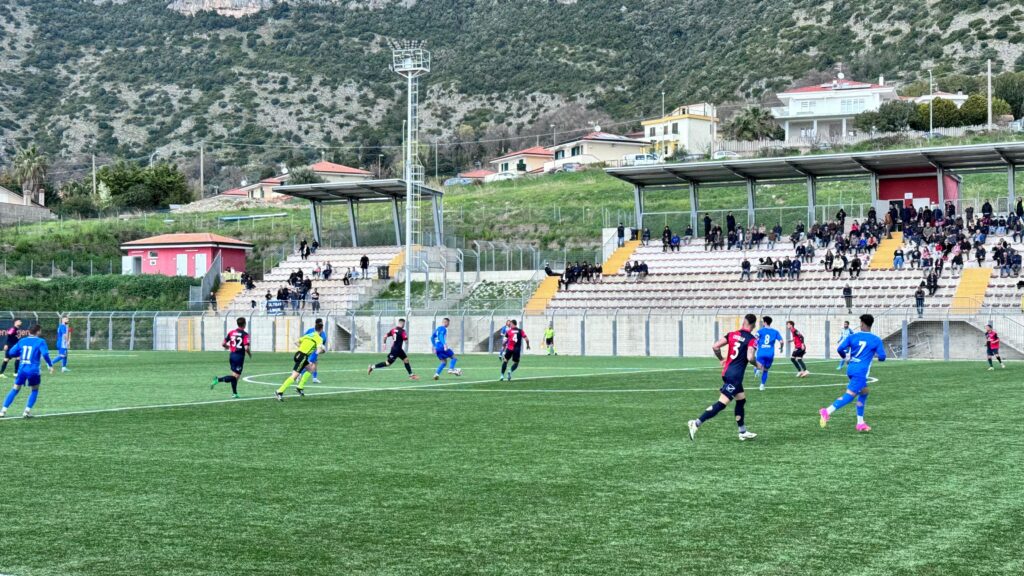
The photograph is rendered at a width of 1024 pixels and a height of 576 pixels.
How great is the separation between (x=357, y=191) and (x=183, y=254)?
40.3ft

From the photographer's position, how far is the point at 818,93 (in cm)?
10694

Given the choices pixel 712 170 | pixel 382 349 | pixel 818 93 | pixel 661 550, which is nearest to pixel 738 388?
pixel 661 550

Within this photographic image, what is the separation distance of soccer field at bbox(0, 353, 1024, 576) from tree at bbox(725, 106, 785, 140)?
82.9 metres

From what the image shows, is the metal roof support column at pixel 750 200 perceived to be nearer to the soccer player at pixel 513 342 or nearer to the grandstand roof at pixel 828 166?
the grandstand roof at pixel 828 166

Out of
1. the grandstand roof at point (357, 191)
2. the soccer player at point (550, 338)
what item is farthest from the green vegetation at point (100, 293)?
the soccer player at point (550, 338)

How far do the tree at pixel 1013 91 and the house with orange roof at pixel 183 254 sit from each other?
222 feet

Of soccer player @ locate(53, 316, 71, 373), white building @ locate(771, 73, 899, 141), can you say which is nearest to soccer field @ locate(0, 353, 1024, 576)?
soccer player @ locate(53, 316, 71, 373)

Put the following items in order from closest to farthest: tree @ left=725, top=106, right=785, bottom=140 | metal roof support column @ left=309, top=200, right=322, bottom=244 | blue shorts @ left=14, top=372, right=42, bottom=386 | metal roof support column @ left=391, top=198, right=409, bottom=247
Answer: blue shorts @ left=14, top=372, right=42, bottom=386
metal roof support column @ left=391, top=198, right=409, bottom=247
metal roof support column @ left=309, top=200, right=322, bottom=244
tree @ left=725, top=106, right=785, bottom=140

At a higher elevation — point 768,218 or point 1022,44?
point 1022,44

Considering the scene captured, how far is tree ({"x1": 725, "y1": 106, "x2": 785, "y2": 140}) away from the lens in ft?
340

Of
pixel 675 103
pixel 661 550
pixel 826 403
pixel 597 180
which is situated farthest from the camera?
pixel 675 103

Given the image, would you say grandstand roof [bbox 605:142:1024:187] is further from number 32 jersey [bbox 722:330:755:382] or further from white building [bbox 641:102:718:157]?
white building [bbox 641:102:718:157]

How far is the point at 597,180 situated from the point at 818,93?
24.2 meters

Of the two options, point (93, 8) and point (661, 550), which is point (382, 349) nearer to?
point (661, 550)
